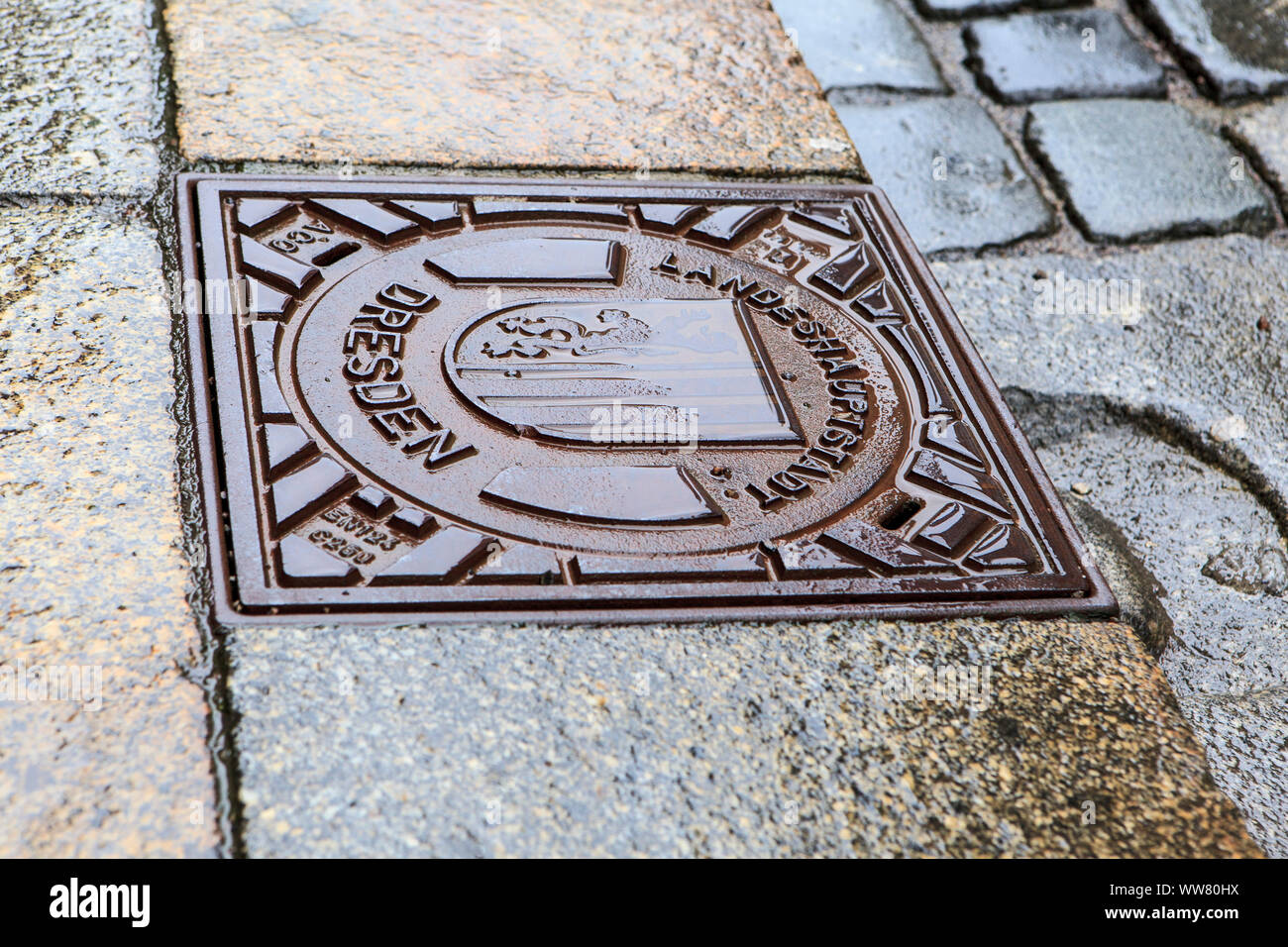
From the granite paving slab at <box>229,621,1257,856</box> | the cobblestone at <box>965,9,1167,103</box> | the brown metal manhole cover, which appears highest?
the cobblestone at <box>965,9,1167,103</box>

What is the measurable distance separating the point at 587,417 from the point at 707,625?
1.25ft

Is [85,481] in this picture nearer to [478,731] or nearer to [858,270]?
[478,731]

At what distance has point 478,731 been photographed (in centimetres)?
131

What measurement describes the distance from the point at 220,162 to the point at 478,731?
1299 mm

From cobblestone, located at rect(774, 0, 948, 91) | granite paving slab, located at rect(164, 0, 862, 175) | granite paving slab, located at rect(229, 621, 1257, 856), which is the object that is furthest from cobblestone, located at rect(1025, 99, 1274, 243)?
granite paving slab, located at rect(229, 621, 1257, 856)

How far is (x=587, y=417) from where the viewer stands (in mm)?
1688

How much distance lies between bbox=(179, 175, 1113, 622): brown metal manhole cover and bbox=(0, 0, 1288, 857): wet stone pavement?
0.07 m

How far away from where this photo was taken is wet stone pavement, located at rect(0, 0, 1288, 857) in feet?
4.17

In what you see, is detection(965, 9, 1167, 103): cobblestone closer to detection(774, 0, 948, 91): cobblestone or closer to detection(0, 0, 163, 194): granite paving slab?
detection(774, 0, 948, 91): cobblestone

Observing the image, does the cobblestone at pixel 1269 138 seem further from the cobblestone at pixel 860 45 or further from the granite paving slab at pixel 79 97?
the granite paving slab at pixel 79 97

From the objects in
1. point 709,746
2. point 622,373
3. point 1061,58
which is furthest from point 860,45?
point 709,746

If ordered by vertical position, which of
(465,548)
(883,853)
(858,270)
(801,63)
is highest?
(801,63)

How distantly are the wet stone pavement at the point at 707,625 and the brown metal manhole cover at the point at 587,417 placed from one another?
0.07m
